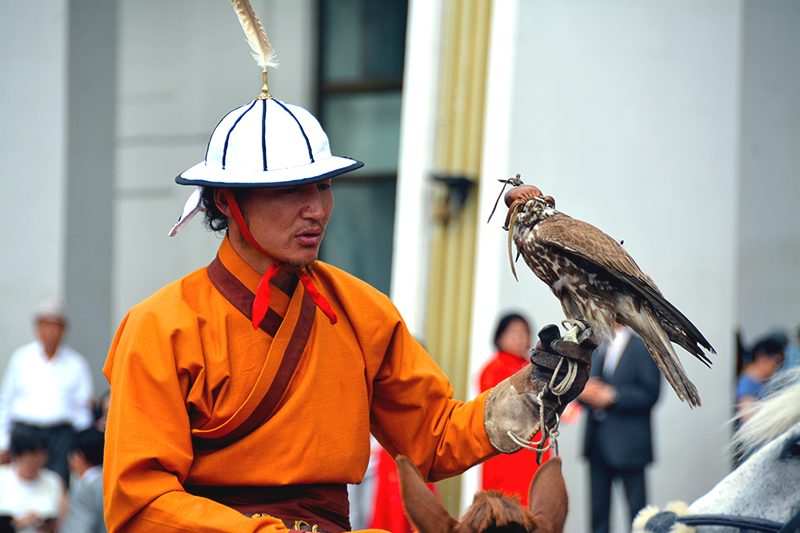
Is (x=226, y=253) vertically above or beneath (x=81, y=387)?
above

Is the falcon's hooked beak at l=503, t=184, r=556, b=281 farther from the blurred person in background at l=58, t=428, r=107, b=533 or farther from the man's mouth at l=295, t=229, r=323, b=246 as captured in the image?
the blurred person in background at l=58, t=428, r=107, b=533

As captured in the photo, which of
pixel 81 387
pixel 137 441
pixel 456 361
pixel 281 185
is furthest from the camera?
pixel 81 387

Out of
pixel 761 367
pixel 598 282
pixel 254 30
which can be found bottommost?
pixel 761 367

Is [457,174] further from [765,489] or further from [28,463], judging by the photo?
[765,489]

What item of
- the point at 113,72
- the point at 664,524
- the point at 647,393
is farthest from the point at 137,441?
the point at 113,72

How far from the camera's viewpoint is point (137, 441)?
4.98 feet

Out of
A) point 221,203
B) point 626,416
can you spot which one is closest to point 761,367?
point 626,416

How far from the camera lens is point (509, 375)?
418cm

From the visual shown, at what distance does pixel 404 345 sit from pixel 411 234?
3.74 m

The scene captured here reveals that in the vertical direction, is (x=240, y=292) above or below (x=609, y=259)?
below

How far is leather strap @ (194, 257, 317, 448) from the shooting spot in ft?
5.44

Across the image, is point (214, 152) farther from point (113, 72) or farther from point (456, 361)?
point (113, 72)

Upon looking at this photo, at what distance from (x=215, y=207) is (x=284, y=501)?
Answer: 758mm

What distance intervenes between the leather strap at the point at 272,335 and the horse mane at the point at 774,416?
116 cm
